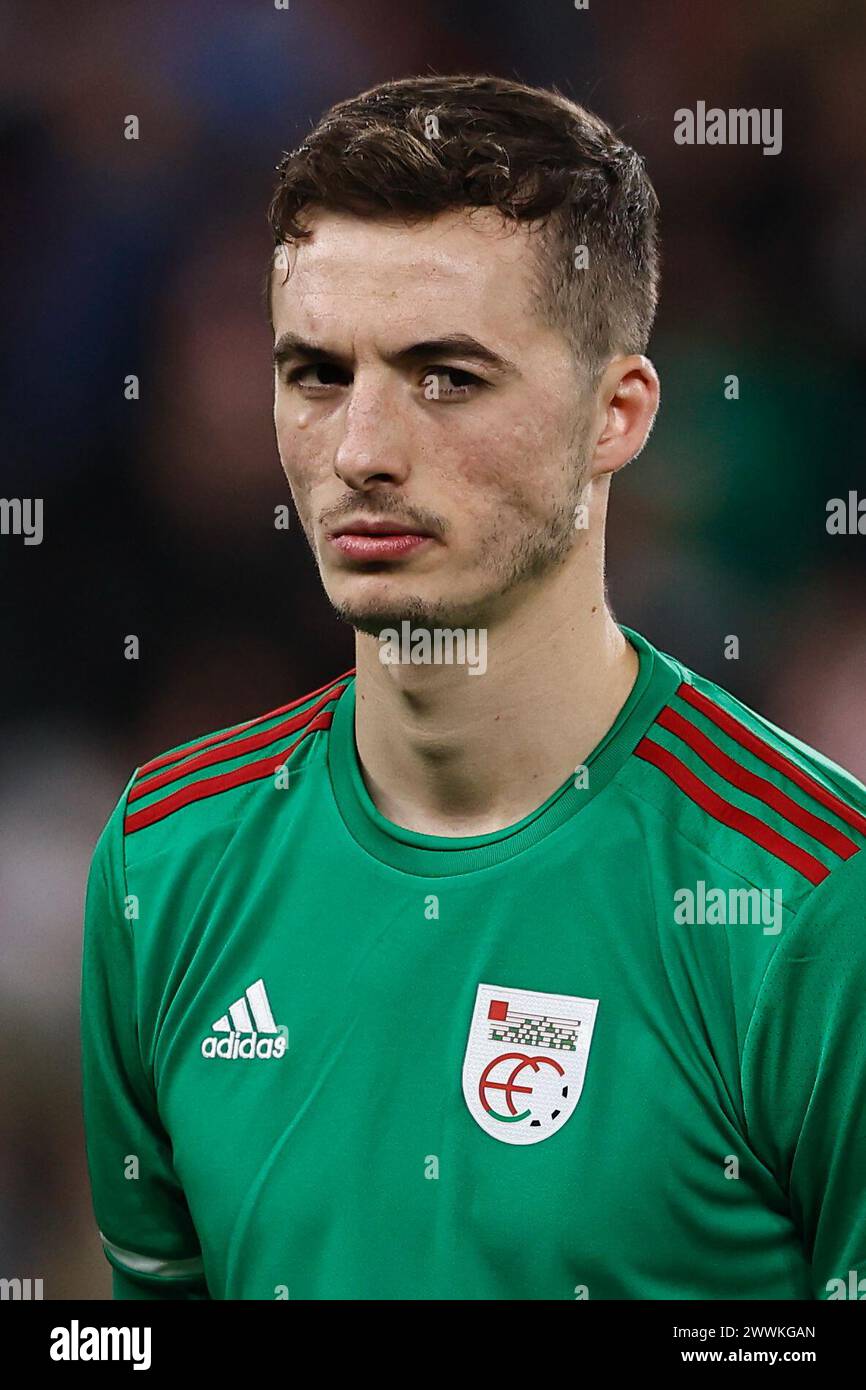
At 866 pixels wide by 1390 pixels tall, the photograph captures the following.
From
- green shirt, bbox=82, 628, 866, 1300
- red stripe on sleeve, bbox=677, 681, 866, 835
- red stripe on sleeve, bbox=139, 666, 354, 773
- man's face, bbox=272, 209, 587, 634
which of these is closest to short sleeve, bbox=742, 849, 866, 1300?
green shirt, bbox=82, 628, 866, 1300

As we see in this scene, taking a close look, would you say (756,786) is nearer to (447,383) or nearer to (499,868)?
(499,868)

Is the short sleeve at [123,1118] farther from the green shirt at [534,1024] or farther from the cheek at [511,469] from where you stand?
the cheek at [511,469]

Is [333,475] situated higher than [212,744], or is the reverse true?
[333,475]

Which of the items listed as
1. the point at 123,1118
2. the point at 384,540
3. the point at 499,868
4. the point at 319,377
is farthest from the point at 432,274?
the point at 123,1118

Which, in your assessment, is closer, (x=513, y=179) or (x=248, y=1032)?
(x=513, y=179)

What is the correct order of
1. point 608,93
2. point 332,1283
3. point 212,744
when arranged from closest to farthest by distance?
point 332,1283 < point 212,744 < point 608,93

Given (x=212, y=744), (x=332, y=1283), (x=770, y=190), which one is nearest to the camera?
(x=332, y=1283)

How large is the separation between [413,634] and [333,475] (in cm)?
21

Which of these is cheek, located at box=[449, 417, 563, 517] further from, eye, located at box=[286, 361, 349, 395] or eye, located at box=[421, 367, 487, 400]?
eye, located at box=[286, 361, 349, 395]

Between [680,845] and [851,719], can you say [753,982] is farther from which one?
[851,719]

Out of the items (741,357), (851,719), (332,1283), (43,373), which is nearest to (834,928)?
(332,1283)

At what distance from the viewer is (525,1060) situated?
1.93 meters

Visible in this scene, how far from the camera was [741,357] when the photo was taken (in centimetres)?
304

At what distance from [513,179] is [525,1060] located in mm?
1016
